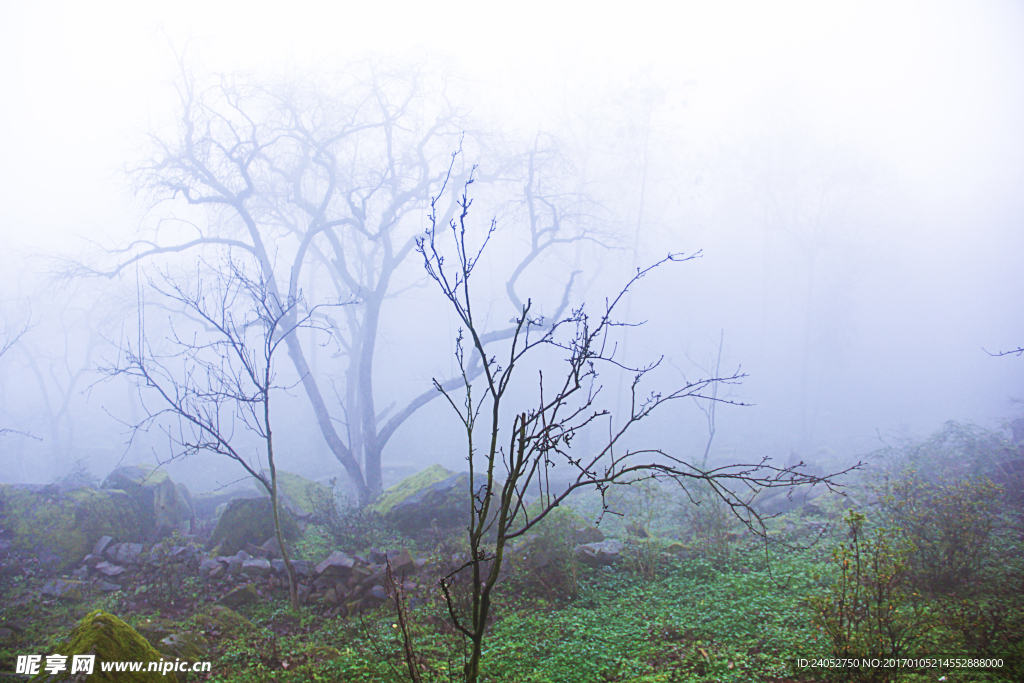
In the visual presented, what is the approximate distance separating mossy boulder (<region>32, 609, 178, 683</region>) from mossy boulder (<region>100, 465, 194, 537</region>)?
19.2 feet

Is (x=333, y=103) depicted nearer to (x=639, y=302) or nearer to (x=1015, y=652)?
(x=1015, y=652)

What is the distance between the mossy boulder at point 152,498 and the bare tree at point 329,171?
3.21 meters

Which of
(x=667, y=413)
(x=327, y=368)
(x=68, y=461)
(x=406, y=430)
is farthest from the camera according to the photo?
(x=327, y=368)

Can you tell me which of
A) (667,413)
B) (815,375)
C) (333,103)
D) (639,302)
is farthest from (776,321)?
(333,103)

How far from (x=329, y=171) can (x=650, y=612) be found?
39.3ft

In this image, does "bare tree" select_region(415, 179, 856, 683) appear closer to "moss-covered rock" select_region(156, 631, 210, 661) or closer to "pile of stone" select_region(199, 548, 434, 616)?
"pile of stone" select_region(199, 548, 434, 616)

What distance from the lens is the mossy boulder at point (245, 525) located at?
717cm

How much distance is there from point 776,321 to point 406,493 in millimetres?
51974

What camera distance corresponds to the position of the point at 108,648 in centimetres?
266

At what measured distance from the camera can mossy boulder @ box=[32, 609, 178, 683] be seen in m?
2.54

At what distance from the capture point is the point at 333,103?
1225 centimetres

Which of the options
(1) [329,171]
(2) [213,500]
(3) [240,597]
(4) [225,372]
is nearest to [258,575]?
(3) [240,597]

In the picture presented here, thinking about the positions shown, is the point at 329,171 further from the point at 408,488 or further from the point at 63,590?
the point at 63,590

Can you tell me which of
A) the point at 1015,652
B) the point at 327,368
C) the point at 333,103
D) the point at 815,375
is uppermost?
the point at 333,103
